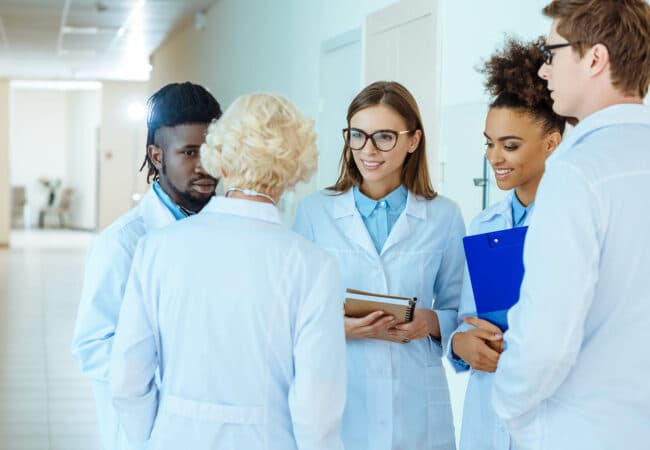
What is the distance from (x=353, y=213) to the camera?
2590 mm

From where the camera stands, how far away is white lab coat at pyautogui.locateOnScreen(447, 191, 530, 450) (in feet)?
7.52

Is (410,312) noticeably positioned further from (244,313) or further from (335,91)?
(335,91)

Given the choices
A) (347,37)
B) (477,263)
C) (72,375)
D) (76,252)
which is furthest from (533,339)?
(76,252)

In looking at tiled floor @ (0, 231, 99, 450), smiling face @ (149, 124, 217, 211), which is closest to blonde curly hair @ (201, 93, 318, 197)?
smiling face @ (149, 124, 217, 211)

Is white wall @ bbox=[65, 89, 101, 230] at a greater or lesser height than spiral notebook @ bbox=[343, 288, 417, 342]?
greater

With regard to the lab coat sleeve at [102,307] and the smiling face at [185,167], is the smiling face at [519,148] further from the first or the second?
the lab coat sleeve at [102,307]

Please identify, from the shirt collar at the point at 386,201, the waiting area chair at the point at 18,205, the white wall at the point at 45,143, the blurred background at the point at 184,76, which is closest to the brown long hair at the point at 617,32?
the shirt collar at the point at 386,201

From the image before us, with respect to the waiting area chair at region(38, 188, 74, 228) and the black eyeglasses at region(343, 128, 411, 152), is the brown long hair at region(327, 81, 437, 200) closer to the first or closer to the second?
the black eyeglasses at region(343, 128, 411, 152)

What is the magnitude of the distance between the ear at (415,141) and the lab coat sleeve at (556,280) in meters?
0.91

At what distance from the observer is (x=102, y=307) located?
2.15 m

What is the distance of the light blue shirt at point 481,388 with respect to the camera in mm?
2297

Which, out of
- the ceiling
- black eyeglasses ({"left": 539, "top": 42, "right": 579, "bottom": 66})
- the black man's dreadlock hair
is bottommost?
the black man's dreadlock hair

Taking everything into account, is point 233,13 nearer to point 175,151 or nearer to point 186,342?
point 175,151

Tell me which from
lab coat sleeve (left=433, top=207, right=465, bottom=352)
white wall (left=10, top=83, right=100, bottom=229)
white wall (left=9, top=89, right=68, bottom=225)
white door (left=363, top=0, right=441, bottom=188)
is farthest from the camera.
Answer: white wall (left=9, top=89, right=68, bottom=225)
